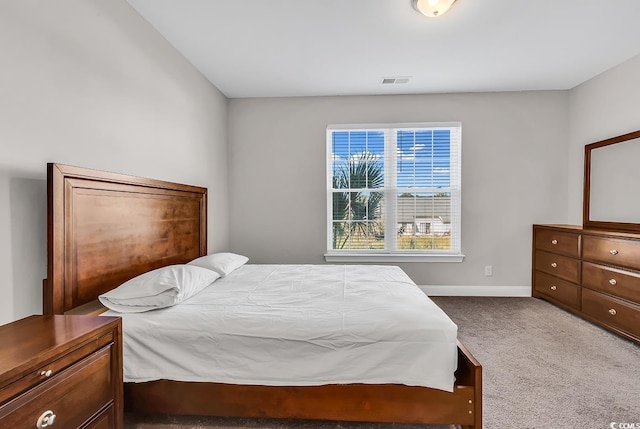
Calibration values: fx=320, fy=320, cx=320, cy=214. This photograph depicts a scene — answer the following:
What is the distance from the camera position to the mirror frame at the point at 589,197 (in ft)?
9.48

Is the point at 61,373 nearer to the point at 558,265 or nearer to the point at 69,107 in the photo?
the point at 69,107

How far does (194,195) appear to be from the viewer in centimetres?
300

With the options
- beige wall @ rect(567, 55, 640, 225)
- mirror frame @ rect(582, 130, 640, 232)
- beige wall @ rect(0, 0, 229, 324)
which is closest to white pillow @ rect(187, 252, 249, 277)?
beige wall @ rect(0, 0, 229, 324)

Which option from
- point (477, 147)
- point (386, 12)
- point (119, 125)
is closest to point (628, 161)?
point (477, 147)

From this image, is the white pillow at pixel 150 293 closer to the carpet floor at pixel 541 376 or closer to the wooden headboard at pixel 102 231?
the wooden headboard at pixel 102 231

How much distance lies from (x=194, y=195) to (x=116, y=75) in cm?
118

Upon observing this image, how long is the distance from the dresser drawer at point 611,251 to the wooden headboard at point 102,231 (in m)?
3.74

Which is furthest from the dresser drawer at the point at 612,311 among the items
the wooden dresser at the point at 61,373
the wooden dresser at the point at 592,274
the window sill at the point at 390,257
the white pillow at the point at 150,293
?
the wooden dresser at the point at 61,373

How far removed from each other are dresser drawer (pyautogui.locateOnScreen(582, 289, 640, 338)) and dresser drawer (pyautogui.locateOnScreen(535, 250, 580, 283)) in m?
0.20

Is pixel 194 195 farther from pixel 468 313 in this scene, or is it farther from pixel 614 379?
pixel 614 379

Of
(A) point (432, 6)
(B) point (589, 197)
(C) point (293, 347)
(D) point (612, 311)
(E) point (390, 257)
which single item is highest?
(A) point (432, 6)

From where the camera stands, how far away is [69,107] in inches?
68.0

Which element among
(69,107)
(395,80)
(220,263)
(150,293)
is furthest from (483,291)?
(69,107)

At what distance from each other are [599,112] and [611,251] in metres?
1.56
